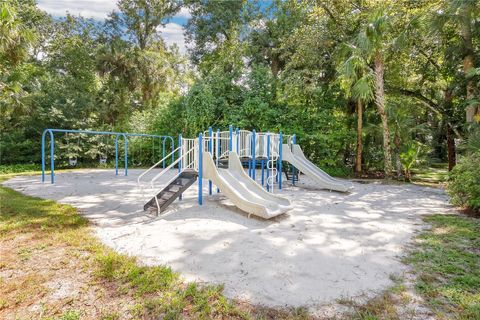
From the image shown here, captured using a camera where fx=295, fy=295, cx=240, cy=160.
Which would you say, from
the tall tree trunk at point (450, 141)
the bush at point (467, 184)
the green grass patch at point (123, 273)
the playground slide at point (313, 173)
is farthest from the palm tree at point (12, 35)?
the tall tree trunk at point (450, 141)

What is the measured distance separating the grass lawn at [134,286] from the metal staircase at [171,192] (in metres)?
1.45

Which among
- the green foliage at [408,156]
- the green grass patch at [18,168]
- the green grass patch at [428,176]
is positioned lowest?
the green grass patch at [428,176]

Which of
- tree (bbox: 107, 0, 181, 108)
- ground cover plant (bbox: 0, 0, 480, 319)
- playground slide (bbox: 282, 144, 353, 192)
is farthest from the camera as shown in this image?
tree (bbox: 107, 0, 181, 108)

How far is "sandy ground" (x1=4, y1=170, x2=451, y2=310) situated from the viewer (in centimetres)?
295

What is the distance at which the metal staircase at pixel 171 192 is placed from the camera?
5.62 metres

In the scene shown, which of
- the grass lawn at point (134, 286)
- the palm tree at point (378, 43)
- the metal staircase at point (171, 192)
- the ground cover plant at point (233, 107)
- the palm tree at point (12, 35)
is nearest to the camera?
the grass lawn at point (134, 286)

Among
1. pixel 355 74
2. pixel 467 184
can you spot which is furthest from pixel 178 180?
pixel 355 74

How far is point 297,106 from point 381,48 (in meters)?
4.38

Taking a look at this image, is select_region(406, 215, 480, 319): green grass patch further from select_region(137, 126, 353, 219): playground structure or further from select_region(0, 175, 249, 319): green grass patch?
select_region(137, 126, 353, 219): playground structure

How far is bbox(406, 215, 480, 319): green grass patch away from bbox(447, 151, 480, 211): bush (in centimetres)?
80

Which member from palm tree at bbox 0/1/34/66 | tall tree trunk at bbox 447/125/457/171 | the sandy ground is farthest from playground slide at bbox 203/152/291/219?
tall tree trunk at bbox 447/125/457/171

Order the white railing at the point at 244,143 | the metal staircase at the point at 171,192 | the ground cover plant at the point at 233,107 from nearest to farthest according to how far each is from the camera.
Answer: the ground cover plant at the point at 233,107
the metal staircase at the point at 171,192
the white railing at the point at 244,143

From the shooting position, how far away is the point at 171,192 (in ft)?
19.8

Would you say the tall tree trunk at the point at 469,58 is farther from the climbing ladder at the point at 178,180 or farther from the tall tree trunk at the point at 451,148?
the climbing ladder at the point at 178,180
